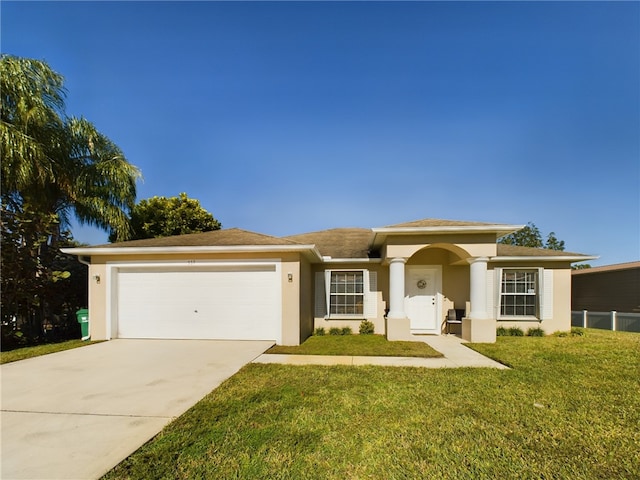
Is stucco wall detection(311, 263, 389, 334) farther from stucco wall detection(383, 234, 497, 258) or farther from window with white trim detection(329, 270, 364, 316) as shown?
stucco wall detection(383, 234, 497, 258)

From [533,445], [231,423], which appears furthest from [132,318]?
[533,445]

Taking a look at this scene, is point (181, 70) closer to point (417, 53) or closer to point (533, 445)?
point (417, 53)

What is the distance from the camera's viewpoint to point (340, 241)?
14.3 m

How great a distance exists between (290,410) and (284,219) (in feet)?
57.6

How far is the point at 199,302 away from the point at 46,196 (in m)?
7.23

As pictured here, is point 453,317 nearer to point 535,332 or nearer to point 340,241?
point 535,332

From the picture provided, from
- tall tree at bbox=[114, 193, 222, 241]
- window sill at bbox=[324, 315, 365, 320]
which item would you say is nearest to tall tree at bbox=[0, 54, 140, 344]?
tall tree at bbox=[114, 193, 222, 241]

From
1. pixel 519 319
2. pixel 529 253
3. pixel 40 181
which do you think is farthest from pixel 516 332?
pixel 40 181

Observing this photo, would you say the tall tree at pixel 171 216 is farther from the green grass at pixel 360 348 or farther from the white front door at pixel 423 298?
the white front door at pixel 423 298

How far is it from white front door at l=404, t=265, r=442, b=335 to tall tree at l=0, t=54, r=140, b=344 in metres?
11.8

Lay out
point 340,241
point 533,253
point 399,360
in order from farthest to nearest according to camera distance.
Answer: point 340,241, point 533,253, point 399,360

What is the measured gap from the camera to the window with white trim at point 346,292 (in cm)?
1118

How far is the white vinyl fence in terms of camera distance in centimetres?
1301

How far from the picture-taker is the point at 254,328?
357 inches
